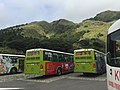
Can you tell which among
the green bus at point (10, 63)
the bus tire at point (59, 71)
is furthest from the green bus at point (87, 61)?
the green bus at point (10, 63)

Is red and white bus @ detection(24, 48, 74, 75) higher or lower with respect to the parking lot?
higher

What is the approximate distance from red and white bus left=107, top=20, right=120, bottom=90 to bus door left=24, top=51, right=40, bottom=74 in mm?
15283

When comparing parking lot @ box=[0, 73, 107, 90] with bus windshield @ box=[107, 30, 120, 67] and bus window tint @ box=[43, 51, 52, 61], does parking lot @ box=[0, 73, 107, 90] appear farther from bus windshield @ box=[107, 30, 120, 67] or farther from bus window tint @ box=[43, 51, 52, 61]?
bus windshield @ box=[107, 30, 120, 67]

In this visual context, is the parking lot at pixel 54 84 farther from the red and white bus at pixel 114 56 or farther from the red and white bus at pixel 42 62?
the red and white bus at pixel 114 56

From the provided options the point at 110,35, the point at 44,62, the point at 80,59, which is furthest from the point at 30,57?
the point at 110,35

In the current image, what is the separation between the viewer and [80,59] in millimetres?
24688

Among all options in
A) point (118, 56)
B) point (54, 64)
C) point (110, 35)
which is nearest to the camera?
point (118, 56)

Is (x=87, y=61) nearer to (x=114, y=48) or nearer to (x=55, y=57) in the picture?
(x=55, y=57)

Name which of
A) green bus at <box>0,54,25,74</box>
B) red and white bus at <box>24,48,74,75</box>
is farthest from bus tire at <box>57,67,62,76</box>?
green bus at <box>0,54,25,74</box>

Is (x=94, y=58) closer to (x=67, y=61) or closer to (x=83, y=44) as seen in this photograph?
(x=67, y=61)

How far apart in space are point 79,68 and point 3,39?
117 ft

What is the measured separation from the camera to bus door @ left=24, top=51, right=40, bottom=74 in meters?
22.8

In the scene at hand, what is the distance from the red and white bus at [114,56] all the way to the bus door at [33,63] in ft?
50.1

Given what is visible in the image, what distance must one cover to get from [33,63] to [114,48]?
16331 mm
